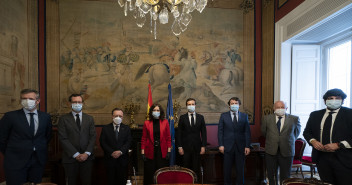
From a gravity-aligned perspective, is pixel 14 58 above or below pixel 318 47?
below

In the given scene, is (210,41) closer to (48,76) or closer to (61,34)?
(61,34)

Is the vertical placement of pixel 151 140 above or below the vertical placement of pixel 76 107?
below

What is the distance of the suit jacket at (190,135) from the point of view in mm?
3988

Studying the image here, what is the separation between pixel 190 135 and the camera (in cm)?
401

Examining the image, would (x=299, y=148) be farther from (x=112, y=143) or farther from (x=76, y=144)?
(x=76, y=144)

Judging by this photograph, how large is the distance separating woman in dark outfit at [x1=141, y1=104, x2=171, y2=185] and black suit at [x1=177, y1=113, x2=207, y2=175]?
0.35m

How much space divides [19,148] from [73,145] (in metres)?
0.68

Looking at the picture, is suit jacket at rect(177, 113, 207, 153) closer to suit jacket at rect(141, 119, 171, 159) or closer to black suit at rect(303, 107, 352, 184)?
suit jacket at rect(141, 119, 171, 159)

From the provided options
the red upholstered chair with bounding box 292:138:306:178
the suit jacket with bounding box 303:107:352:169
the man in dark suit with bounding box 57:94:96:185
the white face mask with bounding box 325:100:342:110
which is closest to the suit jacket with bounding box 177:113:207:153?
the man in dark suit with bounding box 57:94:96:185

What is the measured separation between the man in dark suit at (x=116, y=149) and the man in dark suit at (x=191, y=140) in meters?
1.00

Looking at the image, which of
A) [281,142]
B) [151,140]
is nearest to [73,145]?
[151,140]

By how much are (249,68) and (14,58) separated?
18.9ft

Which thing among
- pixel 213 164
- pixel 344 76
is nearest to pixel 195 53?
pixel 213 164

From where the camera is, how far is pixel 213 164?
14.8 ft
